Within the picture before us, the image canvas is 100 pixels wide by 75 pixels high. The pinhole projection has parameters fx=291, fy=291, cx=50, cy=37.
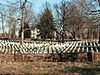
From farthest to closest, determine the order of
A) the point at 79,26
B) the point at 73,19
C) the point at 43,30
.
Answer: the point at 43,30, the point at 79,26, the point at 73,19

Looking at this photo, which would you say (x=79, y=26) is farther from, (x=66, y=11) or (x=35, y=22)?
(x=35, y=22)

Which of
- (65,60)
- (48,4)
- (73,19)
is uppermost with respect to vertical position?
(48,4)

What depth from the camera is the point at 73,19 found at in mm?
57250

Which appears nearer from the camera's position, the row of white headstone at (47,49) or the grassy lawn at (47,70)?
the grassy lawn at (47,70)

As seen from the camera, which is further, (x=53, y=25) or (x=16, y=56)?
(x=53, y=25)

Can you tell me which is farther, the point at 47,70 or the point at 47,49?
the point at 47,49

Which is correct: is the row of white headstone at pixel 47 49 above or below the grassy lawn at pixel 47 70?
above

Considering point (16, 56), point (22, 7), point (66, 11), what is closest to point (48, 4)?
point (66, 11)

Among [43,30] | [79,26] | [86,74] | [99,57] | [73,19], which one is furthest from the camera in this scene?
[43,30]

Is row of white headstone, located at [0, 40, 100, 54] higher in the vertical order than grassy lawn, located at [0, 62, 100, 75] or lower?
higher

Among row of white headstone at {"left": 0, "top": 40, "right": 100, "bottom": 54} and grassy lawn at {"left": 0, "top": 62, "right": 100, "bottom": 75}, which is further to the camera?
row of white headstone at {"left": 0, "top": 40, "right": 100, "bottom": 54}

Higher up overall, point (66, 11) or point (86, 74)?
point (66, 11)

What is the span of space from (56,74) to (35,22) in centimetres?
6041

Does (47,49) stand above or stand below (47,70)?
above
